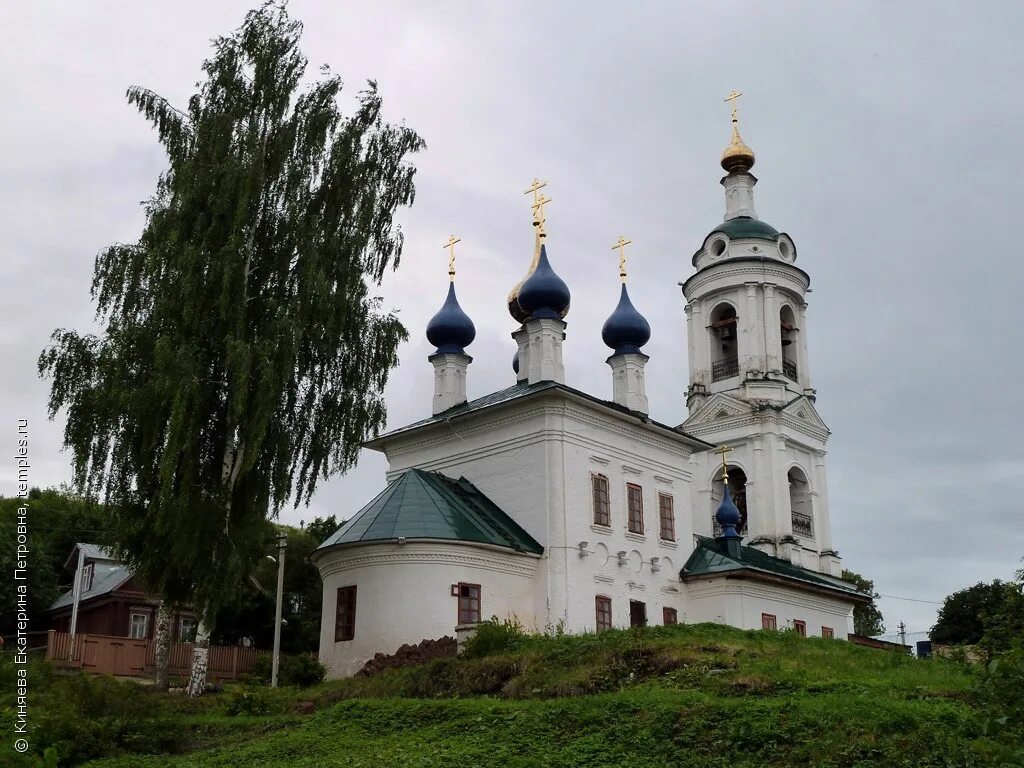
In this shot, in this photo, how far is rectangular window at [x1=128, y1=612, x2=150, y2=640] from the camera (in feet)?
95.9

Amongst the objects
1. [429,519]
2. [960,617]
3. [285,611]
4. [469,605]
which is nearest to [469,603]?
[469,605]

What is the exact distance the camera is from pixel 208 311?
1858 cm

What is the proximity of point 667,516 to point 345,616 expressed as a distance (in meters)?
8.40

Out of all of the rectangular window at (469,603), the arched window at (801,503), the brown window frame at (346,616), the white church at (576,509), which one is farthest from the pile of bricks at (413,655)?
the arched window at (801,503)

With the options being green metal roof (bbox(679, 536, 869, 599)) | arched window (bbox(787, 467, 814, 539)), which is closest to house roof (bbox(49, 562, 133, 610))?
green metal roof (bbox(679, 536, 869, 599))

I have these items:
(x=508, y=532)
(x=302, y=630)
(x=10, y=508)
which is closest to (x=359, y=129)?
(x=508, y=532)

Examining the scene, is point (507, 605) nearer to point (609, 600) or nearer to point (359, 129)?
point (609, 600)

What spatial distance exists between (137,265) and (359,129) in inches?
195

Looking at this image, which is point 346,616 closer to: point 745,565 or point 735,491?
point 745,565

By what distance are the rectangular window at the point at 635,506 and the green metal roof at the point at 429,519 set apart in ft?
9.58

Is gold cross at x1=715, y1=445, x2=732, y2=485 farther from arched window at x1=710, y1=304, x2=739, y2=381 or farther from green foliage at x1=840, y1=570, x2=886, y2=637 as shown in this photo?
green foliage at x1=840, y1=570, x2=886, y2=637

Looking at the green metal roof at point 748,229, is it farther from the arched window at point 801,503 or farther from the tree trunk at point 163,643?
the tree trunk at point 163,643

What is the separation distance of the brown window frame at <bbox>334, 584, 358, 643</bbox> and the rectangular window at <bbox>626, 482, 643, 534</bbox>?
668cm

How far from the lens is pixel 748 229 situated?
36094 mm
